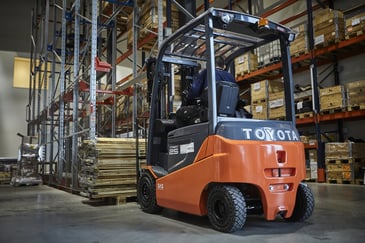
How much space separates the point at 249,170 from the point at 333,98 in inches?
282

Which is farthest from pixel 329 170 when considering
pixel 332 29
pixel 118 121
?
pixel 118 121

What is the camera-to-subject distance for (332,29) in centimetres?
984

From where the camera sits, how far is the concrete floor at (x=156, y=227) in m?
3.38

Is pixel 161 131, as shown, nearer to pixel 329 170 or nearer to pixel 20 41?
pixel 329 170

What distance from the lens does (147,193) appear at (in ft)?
16.6

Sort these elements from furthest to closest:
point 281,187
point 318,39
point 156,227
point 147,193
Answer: point 318,39 → point 147,193 → point 156,227 → point 281,187

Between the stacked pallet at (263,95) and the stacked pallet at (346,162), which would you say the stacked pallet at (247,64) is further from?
the stacked pallet at (346,162)

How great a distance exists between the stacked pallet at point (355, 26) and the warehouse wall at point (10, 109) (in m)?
17.0

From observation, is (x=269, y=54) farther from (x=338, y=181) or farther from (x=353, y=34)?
(x=338, y=181)

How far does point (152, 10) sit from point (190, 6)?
136 centimetres

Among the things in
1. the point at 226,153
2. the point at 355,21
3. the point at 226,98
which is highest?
the point at 355,21

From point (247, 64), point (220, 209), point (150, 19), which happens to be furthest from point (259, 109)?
point (220, 209)

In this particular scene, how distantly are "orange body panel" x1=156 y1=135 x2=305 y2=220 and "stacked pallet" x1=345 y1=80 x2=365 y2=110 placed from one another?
19.8 ft

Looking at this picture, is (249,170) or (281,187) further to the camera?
(281,187)
